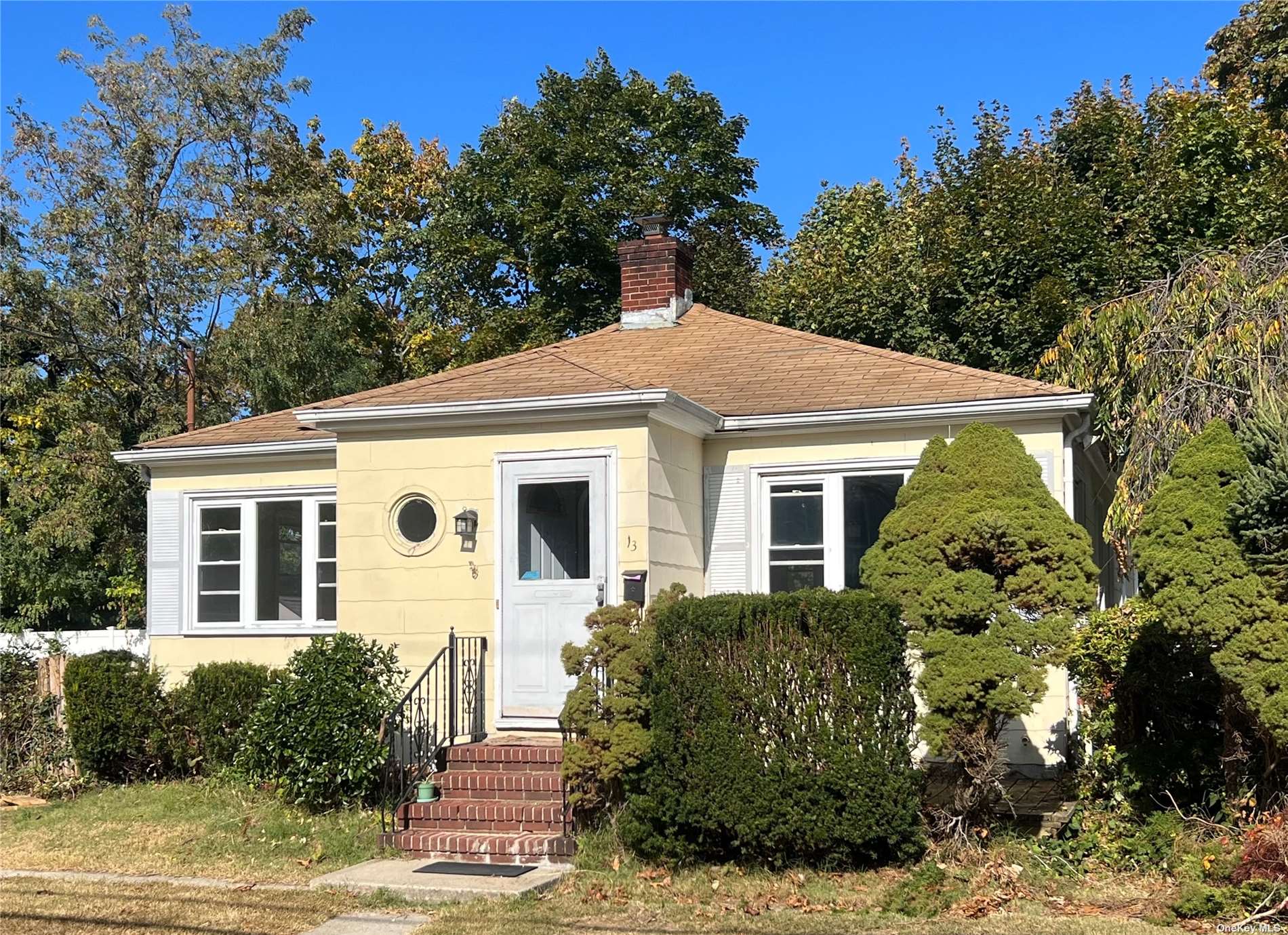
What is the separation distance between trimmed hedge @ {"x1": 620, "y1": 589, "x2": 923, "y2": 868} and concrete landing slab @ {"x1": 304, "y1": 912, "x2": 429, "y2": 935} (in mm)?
1700

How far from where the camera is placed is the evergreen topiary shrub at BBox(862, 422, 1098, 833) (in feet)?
26.0

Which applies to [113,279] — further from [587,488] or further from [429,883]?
[429,883]

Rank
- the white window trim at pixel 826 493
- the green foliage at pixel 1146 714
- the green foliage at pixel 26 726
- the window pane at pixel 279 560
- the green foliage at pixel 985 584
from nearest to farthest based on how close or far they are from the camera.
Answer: the green foliage at pixel 985 584 → the green foliage at pixel 1146 714 → the white window trim at pixel 826 493 → the green foliage at pixel 26 726 → the window pane at pixel 279 560

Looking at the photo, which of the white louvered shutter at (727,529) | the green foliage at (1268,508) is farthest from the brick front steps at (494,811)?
the green foliage at (1268,508)

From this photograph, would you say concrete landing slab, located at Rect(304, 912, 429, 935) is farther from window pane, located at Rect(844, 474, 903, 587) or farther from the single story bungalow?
window pane, located at Rect(844, 474, 903, 587)

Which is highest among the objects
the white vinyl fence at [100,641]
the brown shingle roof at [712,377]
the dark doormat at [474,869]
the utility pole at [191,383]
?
the utility pole at [191,383]

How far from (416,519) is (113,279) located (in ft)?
51.2

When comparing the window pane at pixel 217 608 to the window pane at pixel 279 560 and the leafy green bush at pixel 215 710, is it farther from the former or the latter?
the leafy green bush at pixel 215 710

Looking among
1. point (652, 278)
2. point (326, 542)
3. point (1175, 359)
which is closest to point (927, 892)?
point (1175, 359)

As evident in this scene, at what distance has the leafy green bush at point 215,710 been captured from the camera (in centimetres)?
1156

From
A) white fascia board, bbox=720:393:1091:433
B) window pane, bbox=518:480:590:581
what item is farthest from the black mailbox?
white fascia board, bbox=720:393:1091:433

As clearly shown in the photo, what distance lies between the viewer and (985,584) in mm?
8070

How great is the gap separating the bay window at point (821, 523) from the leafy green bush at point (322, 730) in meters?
3.80

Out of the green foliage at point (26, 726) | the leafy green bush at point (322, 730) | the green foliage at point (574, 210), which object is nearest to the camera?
the leafy green bush at point (322, 730)
